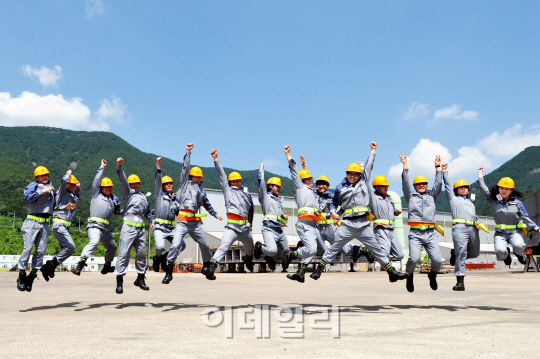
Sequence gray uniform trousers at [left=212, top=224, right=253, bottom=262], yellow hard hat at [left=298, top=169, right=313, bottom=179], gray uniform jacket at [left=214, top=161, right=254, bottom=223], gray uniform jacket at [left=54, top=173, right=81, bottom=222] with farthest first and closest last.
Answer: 1. yellow hard hat at [left=298, top=169, right=313, bottom=179]
2. gray uniform jacket at [left=54, top=173, right=81, bottom=222]
3. gray uniform jacket at [left=214, top=161, right=254, bottom=223]
4. gray uniform trousers at [left=212, top=224, right=253, bottom=262]

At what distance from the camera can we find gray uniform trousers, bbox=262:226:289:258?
11414mm

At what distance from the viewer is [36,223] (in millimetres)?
10852

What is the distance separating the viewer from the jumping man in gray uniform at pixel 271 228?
11.5m

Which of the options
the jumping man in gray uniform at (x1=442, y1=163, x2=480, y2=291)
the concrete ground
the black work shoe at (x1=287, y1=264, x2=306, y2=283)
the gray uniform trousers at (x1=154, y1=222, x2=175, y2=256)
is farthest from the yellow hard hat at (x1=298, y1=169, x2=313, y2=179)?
the concrete ground

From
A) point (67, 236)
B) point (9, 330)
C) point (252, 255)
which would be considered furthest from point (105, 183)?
point (9, 330)


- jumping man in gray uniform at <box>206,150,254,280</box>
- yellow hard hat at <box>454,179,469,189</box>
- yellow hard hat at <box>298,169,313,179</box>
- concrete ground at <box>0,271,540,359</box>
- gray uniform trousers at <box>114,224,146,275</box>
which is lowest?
concrete ground at <box>0,271,540,359</box>

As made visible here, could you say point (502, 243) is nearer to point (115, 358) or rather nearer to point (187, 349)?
point (187, 349)

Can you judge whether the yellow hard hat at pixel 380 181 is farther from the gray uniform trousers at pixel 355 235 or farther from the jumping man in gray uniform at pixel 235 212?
the jumping man in gray uniform at pixel 235 212

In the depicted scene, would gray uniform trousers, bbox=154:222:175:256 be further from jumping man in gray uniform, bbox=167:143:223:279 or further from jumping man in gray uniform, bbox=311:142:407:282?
jumping man in gray uniform, bbox=311:142:407:282

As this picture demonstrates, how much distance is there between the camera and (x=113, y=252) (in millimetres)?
11969

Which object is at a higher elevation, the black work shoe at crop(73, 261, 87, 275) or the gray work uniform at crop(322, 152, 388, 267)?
the gray work uniform at crop(322, 152, 388, 267)

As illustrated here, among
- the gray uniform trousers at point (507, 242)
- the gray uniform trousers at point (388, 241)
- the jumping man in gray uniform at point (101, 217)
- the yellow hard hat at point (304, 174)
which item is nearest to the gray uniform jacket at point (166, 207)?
the jumping man in gray uniform at point (101, 217)

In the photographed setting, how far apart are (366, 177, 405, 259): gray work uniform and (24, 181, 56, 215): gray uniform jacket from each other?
701 cm

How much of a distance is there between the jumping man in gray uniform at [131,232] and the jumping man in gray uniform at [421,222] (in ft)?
19.5
